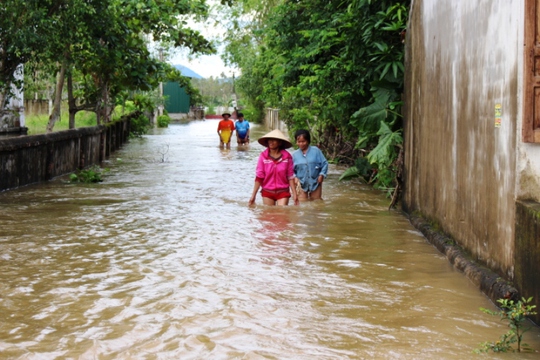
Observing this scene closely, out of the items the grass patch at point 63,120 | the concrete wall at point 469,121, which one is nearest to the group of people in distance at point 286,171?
the concrete wall at point 469,121

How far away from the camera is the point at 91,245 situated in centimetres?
870

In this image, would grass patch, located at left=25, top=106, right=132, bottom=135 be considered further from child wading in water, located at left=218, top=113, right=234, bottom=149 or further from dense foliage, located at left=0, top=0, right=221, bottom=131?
dense foliage, located at left=0, top=0, right=221, bottom=131

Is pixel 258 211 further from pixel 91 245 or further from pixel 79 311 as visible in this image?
pixel 79 311

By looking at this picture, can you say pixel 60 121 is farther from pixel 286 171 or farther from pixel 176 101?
pixel 176 101

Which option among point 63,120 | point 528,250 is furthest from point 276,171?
A: point 63,120

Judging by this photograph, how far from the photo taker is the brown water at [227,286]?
516cm

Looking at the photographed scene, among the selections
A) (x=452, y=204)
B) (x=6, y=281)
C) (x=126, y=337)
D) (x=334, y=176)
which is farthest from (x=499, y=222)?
(x=334, y=176)

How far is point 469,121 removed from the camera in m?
7.35

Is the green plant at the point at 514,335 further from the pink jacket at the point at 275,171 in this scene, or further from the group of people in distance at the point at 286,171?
the pink jacket at the point at 275,171

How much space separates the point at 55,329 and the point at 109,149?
18748 mm

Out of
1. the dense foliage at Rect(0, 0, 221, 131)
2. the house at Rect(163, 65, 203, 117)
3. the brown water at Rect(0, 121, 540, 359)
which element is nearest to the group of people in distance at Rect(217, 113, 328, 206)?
the brown water at Rect(0, 121, 540, 359)

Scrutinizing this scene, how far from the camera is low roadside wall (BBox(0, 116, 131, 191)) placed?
13.2 m

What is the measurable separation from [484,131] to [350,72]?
26.8 ft

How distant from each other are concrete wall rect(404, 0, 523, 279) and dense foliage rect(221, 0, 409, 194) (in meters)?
1.64
